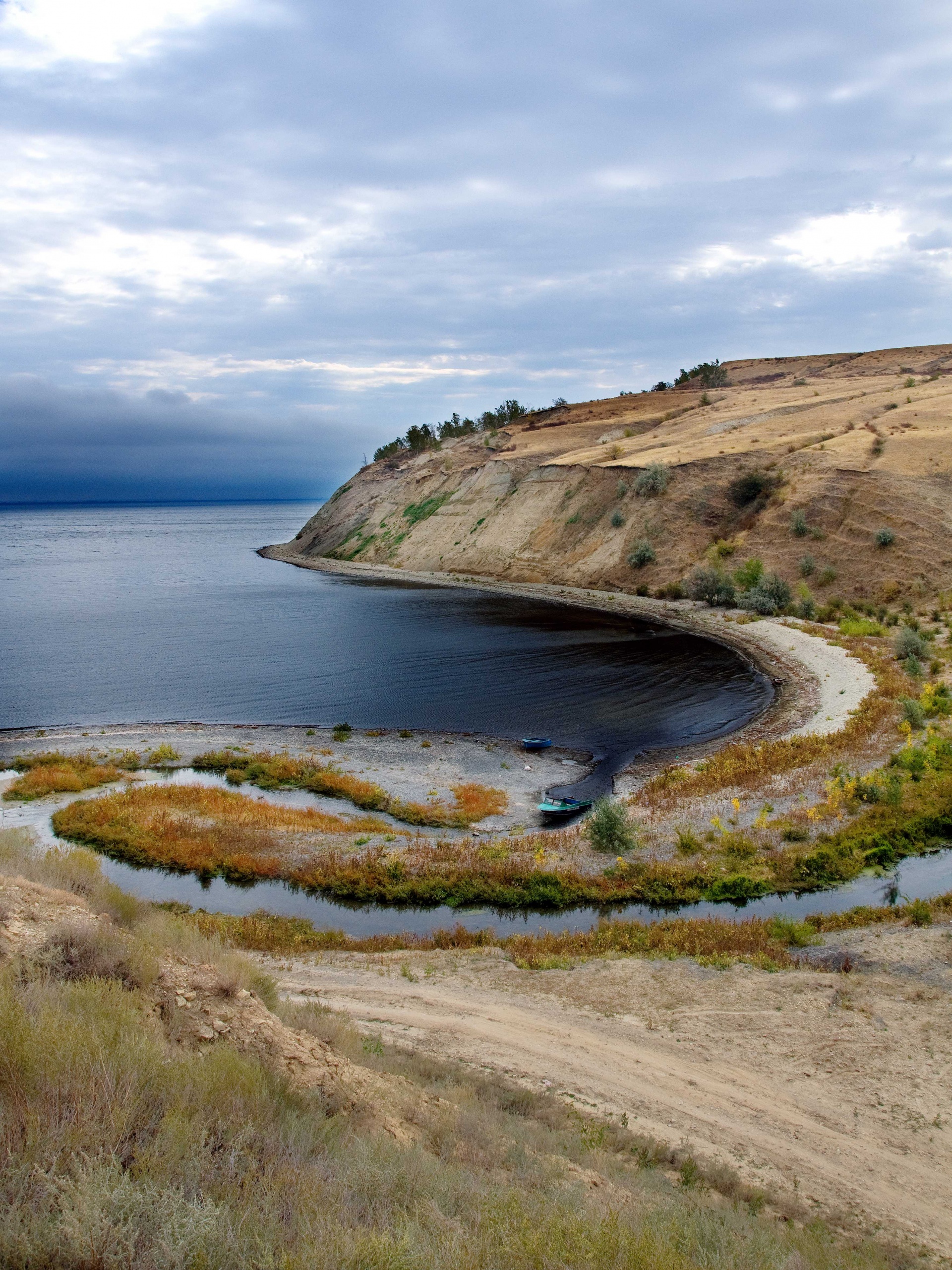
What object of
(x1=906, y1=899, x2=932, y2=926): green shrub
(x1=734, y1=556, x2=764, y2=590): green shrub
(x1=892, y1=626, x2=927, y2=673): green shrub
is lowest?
(x1=906, y1=899, x2=932, y2=926): green shrub

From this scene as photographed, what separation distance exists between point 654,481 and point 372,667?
111 ft

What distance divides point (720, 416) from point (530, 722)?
198 ft

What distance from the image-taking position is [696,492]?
62094 millimetres

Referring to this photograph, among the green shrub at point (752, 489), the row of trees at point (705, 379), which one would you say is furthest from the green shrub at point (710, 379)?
the green shrub at point (752, 489)

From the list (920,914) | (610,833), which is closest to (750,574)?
(610,833)

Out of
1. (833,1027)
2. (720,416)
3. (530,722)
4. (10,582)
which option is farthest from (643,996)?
(10,582)

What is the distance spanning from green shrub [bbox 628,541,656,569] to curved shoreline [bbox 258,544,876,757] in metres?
2.94

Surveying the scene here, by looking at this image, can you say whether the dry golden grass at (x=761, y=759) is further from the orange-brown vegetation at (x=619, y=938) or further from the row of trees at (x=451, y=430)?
the row of trees at (x=451, y=430)

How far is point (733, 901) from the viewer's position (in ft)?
55.5

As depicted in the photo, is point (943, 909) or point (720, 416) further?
point (720, 416)

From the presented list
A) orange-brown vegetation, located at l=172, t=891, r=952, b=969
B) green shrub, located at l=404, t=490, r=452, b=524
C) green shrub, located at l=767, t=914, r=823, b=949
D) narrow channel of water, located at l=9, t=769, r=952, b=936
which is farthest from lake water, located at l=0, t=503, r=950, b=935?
green shrub, located at l=404, t=490, r=452, b=524

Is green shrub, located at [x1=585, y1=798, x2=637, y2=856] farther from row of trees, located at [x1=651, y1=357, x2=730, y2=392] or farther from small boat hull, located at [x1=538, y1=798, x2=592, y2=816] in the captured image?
row of trees, located at [x1=651, y1=357, x2=730, y2=392]

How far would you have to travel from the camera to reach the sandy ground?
862cm

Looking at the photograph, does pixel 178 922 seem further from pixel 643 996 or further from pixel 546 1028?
pixel 643 996
